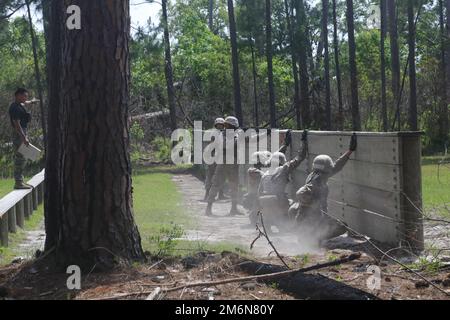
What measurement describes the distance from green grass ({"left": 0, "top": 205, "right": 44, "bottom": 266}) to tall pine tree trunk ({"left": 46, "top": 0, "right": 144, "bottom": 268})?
6.29 feet

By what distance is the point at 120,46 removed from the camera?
682cm

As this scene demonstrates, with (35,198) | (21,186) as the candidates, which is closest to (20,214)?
(21,186)

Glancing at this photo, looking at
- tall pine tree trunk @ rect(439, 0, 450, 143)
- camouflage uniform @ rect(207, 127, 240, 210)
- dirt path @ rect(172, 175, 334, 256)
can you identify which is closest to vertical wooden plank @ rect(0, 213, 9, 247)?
dirt path @ rect(172, 175, 334, 256)

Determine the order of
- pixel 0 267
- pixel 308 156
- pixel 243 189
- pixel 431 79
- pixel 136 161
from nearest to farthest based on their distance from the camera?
pixel 0 267 → pixel 308 156 → pixel 243 189 → pixel 136 161 → pixel 431 79

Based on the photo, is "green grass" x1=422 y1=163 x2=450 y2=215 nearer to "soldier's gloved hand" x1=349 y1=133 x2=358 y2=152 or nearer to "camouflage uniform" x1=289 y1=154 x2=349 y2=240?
"soldier's gloved hand" x1=349 y1=133 x2=358 y2=152

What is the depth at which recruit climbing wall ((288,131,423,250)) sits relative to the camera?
8.48 m

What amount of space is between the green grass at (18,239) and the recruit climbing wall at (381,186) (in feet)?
14.0

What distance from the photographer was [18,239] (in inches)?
430

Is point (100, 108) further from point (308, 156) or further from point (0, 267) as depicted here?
point (308, 156)

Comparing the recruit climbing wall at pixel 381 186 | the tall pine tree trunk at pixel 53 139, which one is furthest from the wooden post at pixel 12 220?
the recruit climbing wall at pixel 381 186

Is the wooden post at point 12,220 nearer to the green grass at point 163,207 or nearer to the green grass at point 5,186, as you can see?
the green grass at point 163,207
